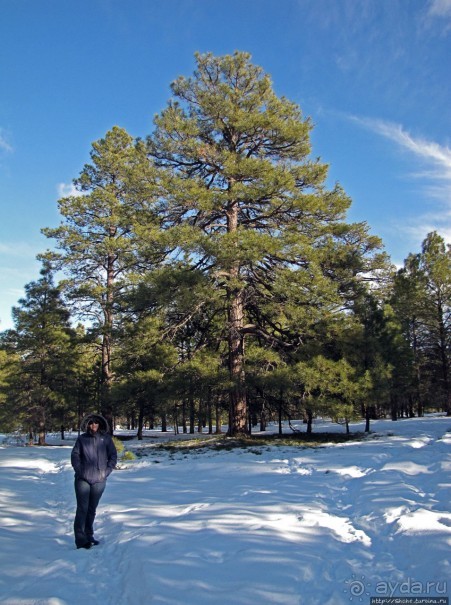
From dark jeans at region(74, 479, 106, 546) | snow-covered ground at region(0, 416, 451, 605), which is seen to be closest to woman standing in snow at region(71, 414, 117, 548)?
dark jeans at region(74, 479, 106, 546)

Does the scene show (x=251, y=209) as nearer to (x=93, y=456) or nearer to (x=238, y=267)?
(x=238, y=267)

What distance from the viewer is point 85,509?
5.30m

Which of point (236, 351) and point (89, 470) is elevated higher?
point (236, 351)

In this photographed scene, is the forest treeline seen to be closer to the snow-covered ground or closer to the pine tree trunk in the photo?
the pine tree trunk

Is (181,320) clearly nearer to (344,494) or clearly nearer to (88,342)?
(88,342)

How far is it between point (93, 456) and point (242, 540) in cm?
228

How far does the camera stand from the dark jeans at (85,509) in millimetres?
5121

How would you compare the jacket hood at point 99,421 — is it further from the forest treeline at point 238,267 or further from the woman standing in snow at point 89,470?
the forest treeline at point 238,267

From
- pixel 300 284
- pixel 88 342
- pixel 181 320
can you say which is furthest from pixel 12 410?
pixel 300 284

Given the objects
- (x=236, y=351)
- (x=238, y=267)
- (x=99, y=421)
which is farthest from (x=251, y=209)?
(x=99, y=421)

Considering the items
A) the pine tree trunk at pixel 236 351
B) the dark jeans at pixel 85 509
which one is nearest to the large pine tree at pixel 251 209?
the pine tree trunk at pixel 236 351

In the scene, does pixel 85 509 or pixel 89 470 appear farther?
pixel 89 470

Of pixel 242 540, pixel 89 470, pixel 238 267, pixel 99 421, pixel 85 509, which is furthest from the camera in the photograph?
pixel 238 267

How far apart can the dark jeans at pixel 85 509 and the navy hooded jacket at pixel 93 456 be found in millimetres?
83
